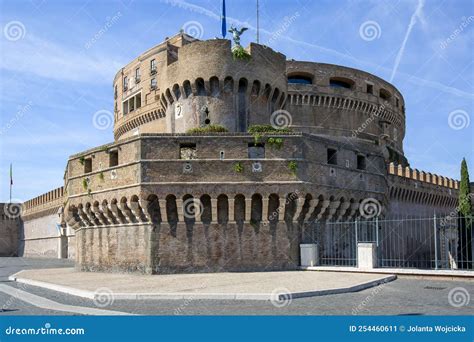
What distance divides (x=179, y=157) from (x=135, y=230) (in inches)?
158

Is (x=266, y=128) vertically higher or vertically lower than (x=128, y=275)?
higher

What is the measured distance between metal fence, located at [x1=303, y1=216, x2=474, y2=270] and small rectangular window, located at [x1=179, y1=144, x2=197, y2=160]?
6.47 m

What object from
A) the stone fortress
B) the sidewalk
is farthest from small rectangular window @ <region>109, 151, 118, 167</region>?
the sidewalk

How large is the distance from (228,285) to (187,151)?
26.6 ft

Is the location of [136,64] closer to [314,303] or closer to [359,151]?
[359,151]

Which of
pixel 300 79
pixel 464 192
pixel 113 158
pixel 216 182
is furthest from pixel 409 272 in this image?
pixel 300 79

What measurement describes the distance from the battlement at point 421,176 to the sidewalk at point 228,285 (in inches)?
849

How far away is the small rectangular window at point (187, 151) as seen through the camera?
78.1 ft

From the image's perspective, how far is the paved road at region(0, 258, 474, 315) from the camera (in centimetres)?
1277

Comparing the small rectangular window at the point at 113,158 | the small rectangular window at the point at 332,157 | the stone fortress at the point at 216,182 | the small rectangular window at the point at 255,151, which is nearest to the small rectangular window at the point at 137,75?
the stone fortress at the point at 216,182

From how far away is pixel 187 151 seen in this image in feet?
78.5

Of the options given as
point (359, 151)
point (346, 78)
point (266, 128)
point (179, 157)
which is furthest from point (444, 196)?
point (179, 157)

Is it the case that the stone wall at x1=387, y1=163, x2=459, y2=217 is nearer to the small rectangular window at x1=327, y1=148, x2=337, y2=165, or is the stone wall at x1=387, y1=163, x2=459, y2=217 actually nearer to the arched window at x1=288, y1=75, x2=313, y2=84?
the small rectangular window at x1=327, y1=148, x2=337, y2=165

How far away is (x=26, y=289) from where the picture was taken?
1988 centimetres
